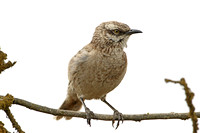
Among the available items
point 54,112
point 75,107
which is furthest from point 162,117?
point 75,107

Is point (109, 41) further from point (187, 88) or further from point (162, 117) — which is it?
point (187, 88)

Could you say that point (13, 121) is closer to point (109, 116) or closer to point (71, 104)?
point (109, 116)

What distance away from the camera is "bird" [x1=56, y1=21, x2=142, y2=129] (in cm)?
678

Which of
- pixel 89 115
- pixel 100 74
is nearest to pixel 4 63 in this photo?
pixel 89 115

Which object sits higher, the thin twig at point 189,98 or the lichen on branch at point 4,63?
the lichen on branch at point 4,63

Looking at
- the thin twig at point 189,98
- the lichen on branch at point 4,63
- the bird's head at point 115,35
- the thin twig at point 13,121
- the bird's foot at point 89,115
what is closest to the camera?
the thin twig at point 189,98

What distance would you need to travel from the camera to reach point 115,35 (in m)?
7.34

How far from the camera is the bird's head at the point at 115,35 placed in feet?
23.8

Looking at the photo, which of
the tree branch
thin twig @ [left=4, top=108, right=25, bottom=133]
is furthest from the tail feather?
→ thin twig @ [left=4, top=108, right=25, bottom=133]

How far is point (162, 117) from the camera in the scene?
5.01 meters

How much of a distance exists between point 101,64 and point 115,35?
0.88 metres

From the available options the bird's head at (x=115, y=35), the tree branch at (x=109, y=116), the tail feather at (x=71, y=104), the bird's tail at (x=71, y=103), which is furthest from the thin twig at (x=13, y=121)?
the tail feather at (x=71, y=104)

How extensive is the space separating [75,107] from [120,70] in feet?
6.51

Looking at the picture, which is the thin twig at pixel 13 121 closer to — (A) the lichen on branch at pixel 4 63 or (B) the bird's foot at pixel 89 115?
(A) the lichen on branch at pixel 4 63
